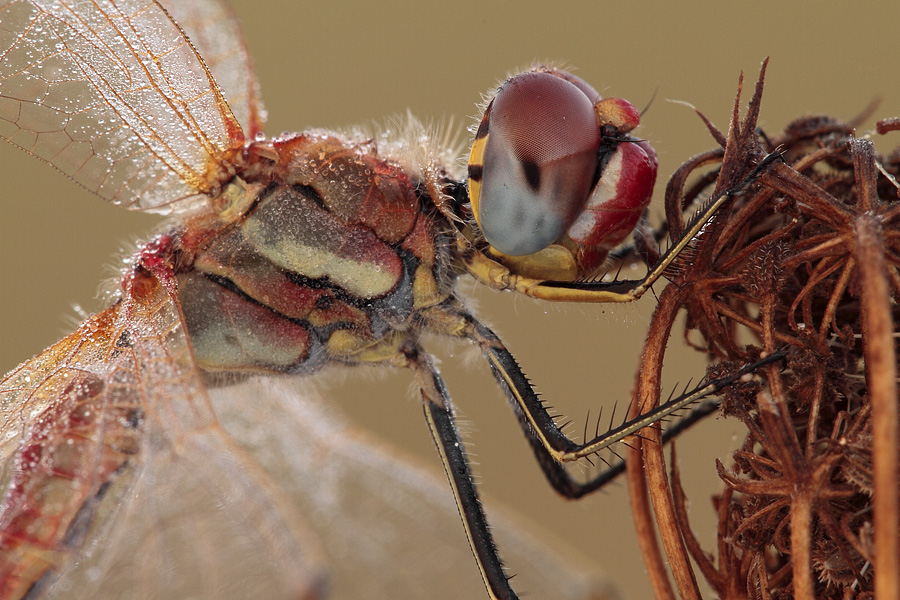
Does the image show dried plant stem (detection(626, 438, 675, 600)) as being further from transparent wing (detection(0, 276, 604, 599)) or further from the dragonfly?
transparent wing (detection(0, 276, 604, 599))

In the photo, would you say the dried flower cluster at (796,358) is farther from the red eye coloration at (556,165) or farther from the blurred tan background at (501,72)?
the blurred tan background at (501,72)

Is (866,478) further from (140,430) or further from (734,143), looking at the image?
(140,430)

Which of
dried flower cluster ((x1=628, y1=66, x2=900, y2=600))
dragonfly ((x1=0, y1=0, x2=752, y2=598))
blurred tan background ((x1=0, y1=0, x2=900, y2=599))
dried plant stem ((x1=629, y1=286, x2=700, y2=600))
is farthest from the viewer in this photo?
blurred tan background ((x1=0, y1=0, x2=900, y2=599))

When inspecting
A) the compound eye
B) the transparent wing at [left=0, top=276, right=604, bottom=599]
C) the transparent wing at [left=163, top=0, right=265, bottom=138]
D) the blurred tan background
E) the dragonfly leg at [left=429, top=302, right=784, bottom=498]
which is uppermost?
the blurred tan background

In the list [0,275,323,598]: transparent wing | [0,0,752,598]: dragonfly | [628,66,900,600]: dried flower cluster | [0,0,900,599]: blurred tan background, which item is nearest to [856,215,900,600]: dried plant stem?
[628,66,900,600]: dried flower cluster

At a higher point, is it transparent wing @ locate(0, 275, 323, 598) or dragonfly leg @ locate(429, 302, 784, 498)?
dragonfly leg @ locate(429, 302, 784, 498)

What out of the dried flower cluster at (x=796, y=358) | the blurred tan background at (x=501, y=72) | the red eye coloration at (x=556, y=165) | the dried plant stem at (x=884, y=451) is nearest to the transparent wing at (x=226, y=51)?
the red eye coloration at (x=556, y=165)

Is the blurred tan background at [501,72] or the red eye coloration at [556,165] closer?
the red eye coloration at [556,165]
